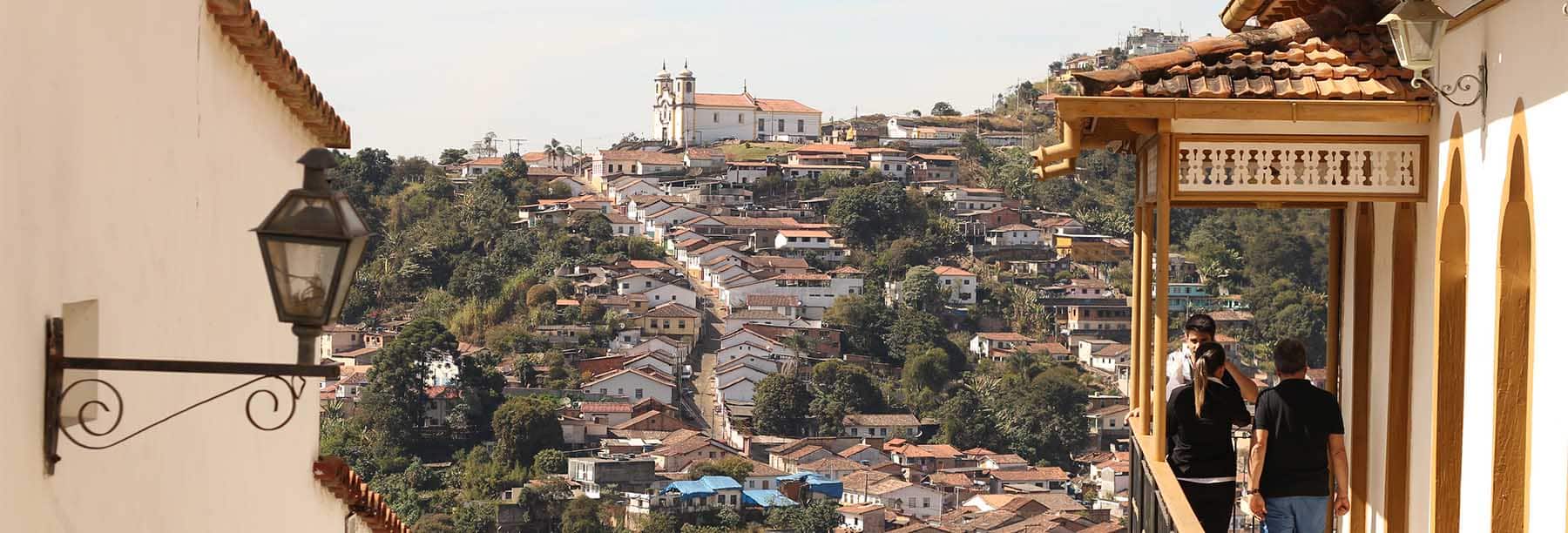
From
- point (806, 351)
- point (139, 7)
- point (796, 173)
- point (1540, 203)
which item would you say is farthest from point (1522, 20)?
point (796, 173)

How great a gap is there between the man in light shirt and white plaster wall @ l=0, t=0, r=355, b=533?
3.02 m

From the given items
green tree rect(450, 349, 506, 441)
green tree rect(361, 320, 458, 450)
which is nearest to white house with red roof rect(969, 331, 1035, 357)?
green tree rect(450, 349, 506, 441)

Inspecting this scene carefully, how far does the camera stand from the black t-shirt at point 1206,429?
216 inches

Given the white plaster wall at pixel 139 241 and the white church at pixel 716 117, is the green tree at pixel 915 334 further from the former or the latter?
the white plaster wall at pixel 139 241

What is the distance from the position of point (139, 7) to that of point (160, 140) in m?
0.35

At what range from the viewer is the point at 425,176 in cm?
8756

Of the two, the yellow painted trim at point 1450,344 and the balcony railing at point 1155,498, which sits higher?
the yellow painted trim at point 1450,344

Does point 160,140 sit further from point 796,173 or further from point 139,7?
point 796,173

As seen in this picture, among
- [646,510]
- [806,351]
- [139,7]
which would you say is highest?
[139,7]

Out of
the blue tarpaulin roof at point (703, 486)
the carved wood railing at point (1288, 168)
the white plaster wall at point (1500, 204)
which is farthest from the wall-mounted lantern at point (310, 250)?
the blue tarpaulin roof at point (703, 486)

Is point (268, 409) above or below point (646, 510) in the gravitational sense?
above

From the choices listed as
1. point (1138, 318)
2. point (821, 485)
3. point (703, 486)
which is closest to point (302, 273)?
point (1138, 318)

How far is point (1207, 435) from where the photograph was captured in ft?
18.1

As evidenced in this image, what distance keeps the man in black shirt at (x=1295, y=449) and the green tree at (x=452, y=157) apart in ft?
297
